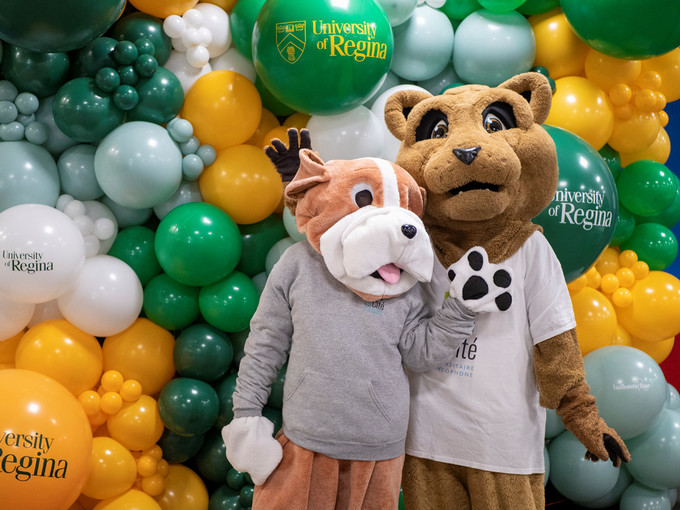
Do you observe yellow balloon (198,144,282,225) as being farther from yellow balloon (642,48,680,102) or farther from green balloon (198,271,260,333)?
yellow balloon (642,48,680,102)

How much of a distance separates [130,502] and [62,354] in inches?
24.2

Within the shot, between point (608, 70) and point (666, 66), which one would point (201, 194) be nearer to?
point (608, 70)

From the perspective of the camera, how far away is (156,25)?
2652 millimetres

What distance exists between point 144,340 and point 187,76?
1.07 meters

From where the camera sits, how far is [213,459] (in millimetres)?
2816

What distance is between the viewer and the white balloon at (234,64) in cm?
285

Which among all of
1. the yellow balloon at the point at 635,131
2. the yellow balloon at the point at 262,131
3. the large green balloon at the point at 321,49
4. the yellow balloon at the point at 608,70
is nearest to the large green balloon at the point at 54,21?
the large green balloon at the point at 321,49

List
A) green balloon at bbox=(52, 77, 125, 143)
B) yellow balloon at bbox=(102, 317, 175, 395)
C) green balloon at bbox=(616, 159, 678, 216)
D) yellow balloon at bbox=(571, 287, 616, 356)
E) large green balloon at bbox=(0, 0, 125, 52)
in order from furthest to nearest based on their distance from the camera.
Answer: green balloon at bbox=(616, 159, 678, 216), yellow balloon at bbox=(571, 287, 616, 356), yellow balloon at bbox=(102, 317, 175, 395), green balloon at bbox=(52, 77, 125, 143), large green balloon at bbox=(0, 0, 125, 52)

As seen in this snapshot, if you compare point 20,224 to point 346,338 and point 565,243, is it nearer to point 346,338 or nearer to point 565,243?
point 346,338

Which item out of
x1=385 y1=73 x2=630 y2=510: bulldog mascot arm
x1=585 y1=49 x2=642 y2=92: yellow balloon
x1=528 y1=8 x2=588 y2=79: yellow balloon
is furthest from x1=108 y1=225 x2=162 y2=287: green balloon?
x1=585 y1=49 x2=642 y2=92: yellow balloon

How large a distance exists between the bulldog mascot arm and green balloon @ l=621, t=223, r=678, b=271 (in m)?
1.62

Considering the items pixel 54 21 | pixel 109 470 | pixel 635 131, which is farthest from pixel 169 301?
pixel 635 131

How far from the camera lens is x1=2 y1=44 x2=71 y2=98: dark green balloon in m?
2.47

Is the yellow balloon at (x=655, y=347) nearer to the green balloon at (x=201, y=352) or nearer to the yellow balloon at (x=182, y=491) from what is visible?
the green balloon at (x=201, y=352)
